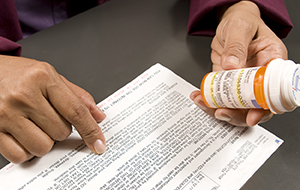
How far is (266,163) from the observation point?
42cm

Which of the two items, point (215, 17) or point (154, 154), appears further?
point (215, 17)

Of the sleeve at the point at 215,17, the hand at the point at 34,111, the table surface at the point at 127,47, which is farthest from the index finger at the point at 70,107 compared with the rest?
the sleeve at the point at 215,17

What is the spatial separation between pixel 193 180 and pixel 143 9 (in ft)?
1.78

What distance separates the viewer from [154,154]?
42 cm

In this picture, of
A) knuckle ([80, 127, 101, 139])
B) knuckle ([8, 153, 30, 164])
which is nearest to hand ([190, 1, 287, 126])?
knuckle ([80, 127, 101, 139])

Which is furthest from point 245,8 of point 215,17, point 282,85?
point 282,85

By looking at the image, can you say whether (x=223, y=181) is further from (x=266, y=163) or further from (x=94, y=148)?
(x=94, y=148)

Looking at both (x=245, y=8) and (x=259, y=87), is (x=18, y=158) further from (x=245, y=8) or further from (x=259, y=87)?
(x=245, y=8)

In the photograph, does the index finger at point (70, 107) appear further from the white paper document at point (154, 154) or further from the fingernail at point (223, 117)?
the fingernail at point (223, 117)

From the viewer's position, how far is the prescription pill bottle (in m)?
0.31

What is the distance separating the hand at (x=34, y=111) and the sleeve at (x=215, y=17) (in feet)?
1.35

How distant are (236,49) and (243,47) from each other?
0.02 meters

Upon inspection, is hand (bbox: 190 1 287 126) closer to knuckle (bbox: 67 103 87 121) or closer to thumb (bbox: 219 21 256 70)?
thumb (bbox: 219 21 256 70)

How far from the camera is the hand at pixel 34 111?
1.22ft
